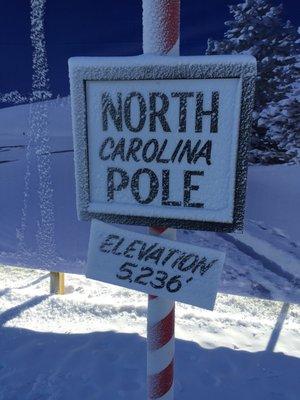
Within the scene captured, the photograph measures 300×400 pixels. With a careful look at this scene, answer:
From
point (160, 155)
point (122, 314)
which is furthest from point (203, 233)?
point (160, 155)

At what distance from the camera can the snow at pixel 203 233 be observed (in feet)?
7.54

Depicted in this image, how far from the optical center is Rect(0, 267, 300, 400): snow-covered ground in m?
2.11

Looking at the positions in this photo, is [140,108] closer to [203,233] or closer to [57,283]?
[203,233]

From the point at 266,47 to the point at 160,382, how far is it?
67.0 inches

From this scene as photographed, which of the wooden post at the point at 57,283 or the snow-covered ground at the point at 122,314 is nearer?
the snow-covered ground at the point at 122,314

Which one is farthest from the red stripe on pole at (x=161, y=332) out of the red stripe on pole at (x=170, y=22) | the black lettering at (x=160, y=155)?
the red stripe on pole at (x=170, y=22)

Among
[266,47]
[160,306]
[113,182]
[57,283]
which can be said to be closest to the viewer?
[113,182]

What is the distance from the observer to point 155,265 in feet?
3.70

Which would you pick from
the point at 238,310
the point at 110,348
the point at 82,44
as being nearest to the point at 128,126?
the point at 82,44

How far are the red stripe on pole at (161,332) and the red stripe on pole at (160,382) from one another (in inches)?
3.4

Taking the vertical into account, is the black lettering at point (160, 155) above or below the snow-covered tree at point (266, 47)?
below

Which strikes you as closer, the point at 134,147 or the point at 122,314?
the point at 134,147

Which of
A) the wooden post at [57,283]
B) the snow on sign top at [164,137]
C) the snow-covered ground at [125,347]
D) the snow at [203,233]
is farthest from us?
the wooden post at [57,283]

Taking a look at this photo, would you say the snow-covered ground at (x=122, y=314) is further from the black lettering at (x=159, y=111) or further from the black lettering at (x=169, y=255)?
the black lettering at (x=159, y=111)
